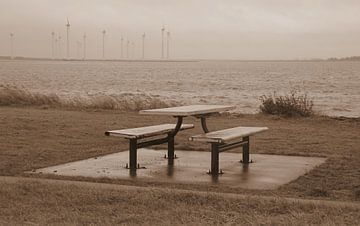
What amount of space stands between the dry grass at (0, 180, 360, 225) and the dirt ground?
0.25 ft

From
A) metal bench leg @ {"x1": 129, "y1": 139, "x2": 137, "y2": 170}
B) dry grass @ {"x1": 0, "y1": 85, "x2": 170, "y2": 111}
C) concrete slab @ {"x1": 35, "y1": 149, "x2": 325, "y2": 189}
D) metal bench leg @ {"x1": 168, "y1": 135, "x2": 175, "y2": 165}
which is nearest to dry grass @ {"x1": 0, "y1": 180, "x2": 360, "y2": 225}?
concrete slab @ {"x1": 35, "y1": 149, "x2": 325, "y2": 189}

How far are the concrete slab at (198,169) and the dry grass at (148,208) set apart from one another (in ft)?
4.08

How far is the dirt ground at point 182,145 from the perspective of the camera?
726 centimetres

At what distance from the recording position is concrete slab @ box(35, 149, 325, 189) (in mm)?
8036

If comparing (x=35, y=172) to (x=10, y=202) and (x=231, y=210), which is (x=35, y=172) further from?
(x=231, y=210)

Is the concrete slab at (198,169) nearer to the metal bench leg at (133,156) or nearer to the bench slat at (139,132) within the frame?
the metal bench leg at (133,156)

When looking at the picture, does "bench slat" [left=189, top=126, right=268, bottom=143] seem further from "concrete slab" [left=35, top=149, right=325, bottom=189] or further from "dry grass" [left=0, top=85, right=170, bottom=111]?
"dry grass" [left=0, top=85, right=170, bottom=111]

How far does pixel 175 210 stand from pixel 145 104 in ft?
53.0

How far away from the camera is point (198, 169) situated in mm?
8859

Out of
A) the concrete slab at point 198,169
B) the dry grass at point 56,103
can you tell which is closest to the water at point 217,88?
the dry grass at point 56,103

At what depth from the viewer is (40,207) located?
6.16 metres

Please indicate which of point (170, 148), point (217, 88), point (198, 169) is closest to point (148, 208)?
point (198, 169)

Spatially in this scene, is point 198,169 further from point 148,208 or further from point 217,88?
point 217,88

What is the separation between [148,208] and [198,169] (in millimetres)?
2789
